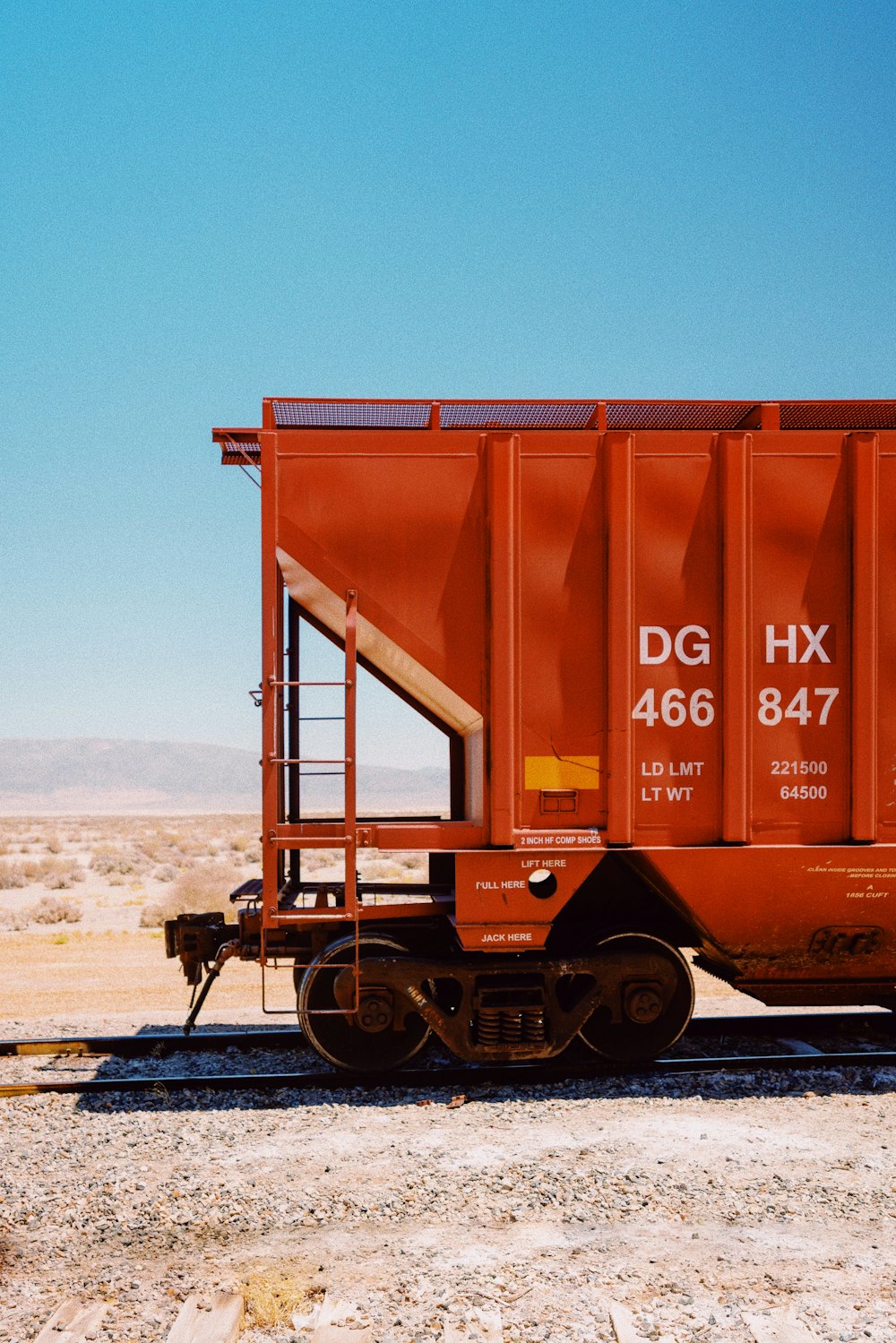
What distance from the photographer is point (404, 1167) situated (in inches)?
218

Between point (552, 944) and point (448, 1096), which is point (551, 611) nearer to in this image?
point (552, 944)

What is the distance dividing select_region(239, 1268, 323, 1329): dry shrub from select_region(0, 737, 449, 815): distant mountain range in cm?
9171

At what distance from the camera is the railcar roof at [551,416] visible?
734cm

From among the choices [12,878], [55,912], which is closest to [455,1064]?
[55,912]

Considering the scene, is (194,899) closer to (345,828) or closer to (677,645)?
(345,828)

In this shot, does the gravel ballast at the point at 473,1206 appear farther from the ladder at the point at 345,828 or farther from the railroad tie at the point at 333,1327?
the ladder at the point at 345,828

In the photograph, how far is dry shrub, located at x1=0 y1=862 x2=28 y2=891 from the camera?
24.3 metres

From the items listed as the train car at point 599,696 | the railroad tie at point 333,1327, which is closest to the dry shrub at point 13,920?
the train car at point 599,696

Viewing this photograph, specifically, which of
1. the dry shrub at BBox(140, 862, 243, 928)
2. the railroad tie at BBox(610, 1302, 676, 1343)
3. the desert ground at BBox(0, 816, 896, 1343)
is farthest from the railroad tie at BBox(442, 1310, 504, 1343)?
the dry shrub at BBox(140, 862, 243, 928)

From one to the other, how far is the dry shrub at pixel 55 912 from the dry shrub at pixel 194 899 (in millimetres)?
1278

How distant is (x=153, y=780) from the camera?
13012 cm

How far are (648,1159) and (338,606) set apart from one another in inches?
163

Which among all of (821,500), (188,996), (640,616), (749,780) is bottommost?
(188,996)

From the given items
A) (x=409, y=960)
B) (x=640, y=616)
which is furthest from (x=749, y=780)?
(x=409, y=960)
